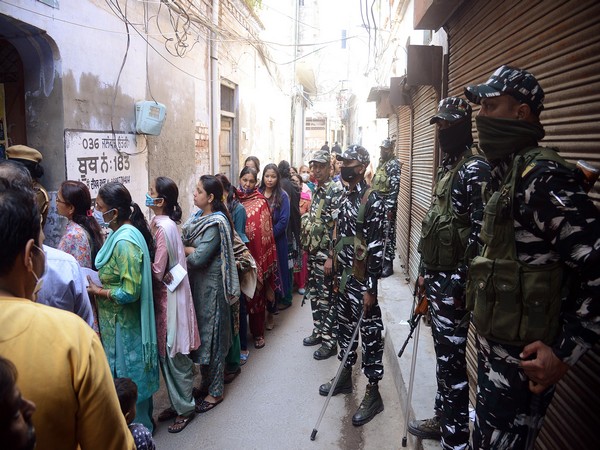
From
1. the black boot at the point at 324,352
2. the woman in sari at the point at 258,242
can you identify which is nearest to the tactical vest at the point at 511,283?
the black boot at the point at 324,352

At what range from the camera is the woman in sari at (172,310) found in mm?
3416

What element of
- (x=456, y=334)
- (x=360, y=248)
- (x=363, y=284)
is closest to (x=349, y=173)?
(x=360, y=248)

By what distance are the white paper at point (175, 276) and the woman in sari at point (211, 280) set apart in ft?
0.86

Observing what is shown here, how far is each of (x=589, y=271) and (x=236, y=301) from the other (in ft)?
9.73

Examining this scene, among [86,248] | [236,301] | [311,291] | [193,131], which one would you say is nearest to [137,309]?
[86,248]

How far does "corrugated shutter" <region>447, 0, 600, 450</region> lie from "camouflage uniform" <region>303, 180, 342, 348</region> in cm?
223

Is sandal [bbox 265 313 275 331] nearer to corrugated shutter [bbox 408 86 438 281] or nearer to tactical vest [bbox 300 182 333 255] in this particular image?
tactical vest [bbox 300 182 333 255]

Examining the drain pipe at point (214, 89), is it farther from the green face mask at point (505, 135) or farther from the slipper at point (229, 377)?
the green face mask at point (505, 135)

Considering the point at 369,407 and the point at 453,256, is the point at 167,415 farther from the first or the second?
the point at 453,256

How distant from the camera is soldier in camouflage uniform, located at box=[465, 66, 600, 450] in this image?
1.63 m

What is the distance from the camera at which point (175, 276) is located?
11.2ft

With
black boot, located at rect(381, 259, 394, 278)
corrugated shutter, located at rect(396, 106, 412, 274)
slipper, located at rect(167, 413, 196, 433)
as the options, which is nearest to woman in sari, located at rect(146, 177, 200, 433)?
slipper, located at rect(167, 413, 196, 433)

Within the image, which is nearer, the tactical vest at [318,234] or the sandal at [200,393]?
the sandal at [200,393]

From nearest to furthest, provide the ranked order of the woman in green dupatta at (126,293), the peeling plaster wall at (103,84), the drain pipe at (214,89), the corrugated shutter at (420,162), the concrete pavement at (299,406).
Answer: the woman in green dupatta at (126,293)
the concrete pavement at (299,406)
the peeling plaster wall at (103,84)
the corrugated shutter at (420,162)
the drain pipe at (214,89)
